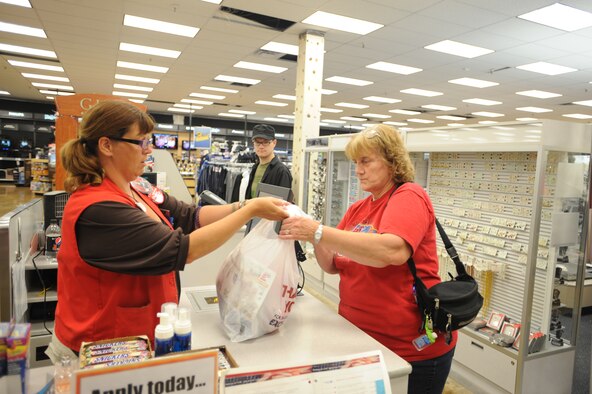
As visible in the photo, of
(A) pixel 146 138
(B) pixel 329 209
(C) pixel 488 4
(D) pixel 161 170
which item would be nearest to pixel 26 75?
(D) pixel 161 170

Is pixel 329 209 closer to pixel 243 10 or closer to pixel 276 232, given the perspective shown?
pixel 243 10

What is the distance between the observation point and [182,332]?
1.04m

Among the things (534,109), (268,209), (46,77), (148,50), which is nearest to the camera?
(268,209)

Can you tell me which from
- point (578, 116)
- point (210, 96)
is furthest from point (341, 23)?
point (578, 116)

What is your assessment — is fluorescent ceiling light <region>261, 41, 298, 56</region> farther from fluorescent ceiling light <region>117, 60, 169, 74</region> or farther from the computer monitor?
the computer monitor

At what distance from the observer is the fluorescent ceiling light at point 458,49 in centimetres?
666

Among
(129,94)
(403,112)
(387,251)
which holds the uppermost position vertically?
(129,94)

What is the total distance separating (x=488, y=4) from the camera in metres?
4.95

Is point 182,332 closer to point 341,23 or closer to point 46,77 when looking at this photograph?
point 341,23

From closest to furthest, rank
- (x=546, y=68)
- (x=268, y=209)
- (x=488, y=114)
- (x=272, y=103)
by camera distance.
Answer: (x=268, y=209) < (x=546, y=68) < (x=488, y=114) < (x=272, y=103)

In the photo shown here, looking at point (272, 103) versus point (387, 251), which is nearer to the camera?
point (387, 251)

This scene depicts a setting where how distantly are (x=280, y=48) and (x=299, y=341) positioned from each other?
686 centimetres

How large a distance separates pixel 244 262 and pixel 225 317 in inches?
8.5

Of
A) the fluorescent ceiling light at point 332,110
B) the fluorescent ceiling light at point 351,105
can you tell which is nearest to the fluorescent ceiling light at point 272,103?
the fluorescent ceiling light at point 332,110
